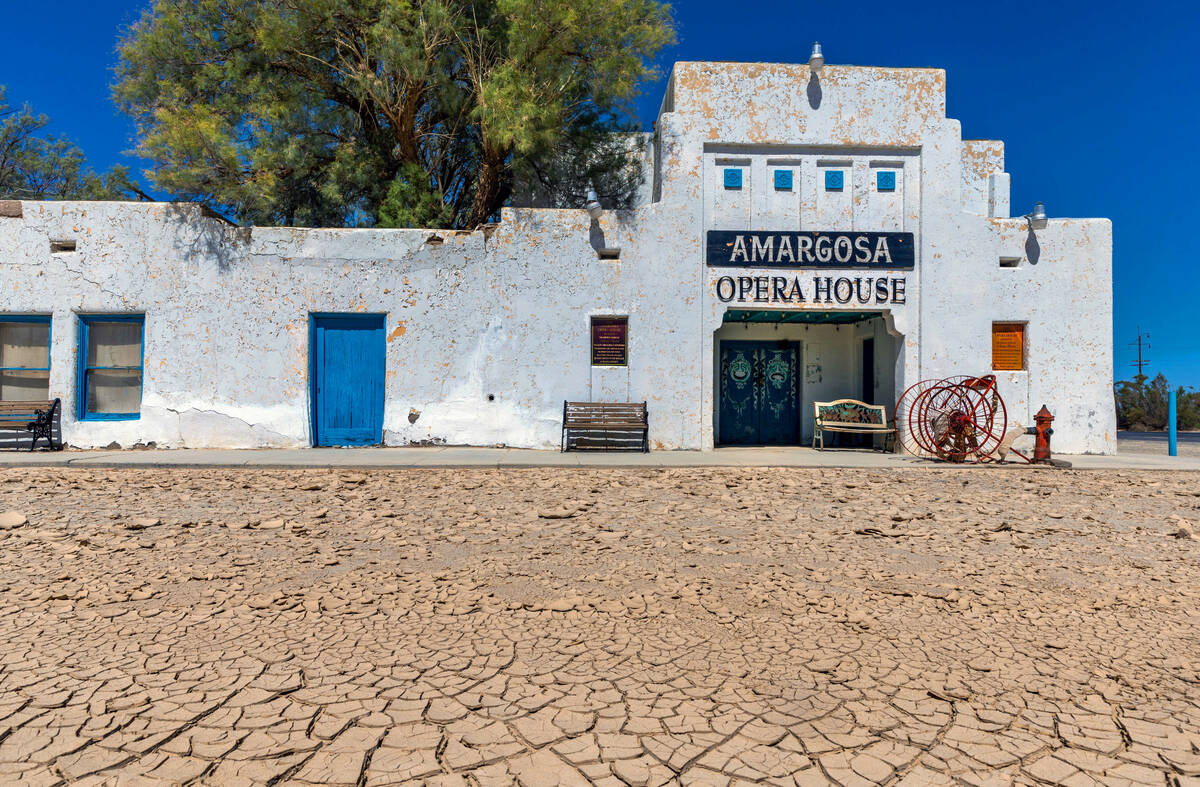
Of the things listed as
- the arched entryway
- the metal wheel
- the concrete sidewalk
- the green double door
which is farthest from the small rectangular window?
the green double door

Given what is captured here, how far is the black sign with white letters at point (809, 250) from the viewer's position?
1266 centimetres

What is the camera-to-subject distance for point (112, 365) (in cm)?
1235

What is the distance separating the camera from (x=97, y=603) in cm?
373

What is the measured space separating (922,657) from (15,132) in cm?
2916

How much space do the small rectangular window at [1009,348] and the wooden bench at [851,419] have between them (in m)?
2.25

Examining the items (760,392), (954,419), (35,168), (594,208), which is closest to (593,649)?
(594,208)

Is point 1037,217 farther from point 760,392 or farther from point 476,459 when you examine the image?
point 476,459

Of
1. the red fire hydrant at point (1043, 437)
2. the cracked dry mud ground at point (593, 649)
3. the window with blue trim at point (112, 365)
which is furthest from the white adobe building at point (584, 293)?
the cracked dry mud ground at point (593, 649)

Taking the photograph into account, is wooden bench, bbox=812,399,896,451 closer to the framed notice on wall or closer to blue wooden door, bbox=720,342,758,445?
blue wooden door, bbox=720,342,758,445

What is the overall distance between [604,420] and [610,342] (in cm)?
150

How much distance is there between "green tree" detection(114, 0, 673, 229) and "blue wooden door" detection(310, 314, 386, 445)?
2.94 meters

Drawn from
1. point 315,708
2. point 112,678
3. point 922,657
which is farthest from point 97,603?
point 922,657

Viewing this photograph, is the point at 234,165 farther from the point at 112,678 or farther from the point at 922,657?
the point at 922,657

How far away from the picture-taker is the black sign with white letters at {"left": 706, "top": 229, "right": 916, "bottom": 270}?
12.7m
